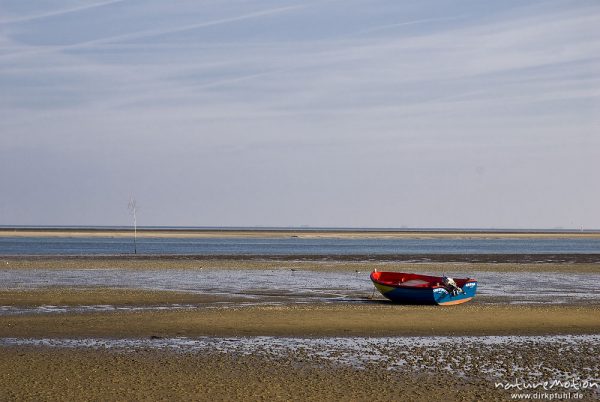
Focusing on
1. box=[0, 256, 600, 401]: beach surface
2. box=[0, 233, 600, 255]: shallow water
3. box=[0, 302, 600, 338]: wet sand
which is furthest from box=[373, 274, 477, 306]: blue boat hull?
box=[0, 233, 600, 255]: shallow water

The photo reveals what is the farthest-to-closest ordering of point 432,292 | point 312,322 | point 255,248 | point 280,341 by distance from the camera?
point 255,248 < point 432,292 < point 312,322 < point 280,341

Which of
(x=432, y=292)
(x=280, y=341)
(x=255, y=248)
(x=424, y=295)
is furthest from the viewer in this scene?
(x=255, y=248)

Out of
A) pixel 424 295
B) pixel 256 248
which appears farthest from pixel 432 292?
pixel 256 248

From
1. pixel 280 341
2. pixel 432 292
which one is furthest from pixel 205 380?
pixel 432 292

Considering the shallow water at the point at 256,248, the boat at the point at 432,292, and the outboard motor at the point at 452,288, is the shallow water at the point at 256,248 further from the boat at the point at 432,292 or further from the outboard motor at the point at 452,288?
the outboard motor at the point at 452,288

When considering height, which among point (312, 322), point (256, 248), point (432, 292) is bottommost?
point (256, 248)

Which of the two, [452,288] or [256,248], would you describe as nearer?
[452,288]

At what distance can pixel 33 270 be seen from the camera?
4944cm

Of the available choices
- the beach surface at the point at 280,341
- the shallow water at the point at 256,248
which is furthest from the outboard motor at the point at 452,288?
the shallow water at the point at 256,248

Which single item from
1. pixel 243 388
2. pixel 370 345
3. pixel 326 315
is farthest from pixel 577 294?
pixel 243 388

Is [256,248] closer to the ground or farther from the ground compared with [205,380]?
closer to the ground

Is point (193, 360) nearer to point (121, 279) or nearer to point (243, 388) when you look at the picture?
point (243, 388)

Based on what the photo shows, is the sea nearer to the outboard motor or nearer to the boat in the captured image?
the boat

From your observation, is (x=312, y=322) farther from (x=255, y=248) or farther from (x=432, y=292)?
(x=255, y=248)
